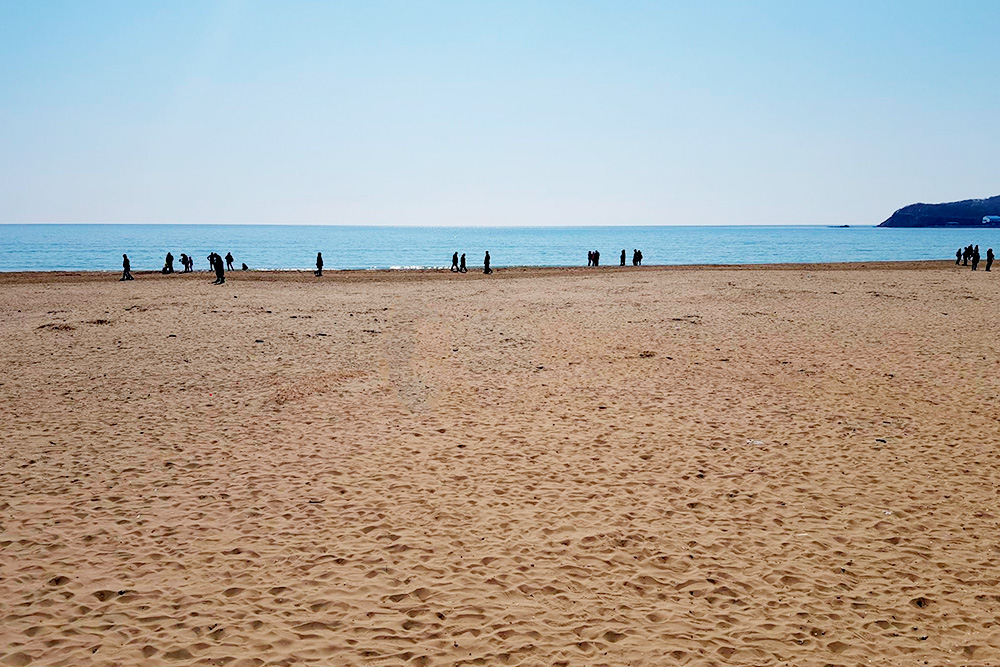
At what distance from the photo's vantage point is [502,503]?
8938mm

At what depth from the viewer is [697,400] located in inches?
555

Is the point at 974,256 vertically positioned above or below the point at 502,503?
above

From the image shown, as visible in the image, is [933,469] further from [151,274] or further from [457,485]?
[151,274]

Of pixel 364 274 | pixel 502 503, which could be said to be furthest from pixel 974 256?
pixel 502 503

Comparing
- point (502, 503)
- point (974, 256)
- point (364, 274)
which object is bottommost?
point (502, 503)

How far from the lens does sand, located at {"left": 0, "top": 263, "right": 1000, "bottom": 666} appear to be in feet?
19.8

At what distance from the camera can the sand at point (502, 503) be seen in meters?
6.04

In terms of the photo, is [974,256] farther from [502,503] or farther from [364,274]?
[502,503]

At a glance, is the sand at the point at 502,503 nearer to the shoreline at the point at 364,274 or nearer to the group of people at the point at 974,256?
the shoreline at the point at 364,274

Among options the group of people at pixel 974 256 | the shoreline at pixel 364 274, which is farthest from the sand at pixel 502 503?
the group of people at pixel 974 256

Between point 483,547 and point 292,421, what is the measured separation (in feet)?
21.4

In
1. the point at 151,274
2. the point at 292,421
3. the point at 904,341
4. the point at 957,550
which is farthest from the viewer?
the point at 151,274

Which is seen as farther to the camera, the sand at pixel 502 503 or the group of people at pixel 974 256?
the group of people at pixel 974 256

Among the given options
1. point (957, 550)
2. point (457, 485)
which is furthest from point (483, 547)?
point (957, 550)
